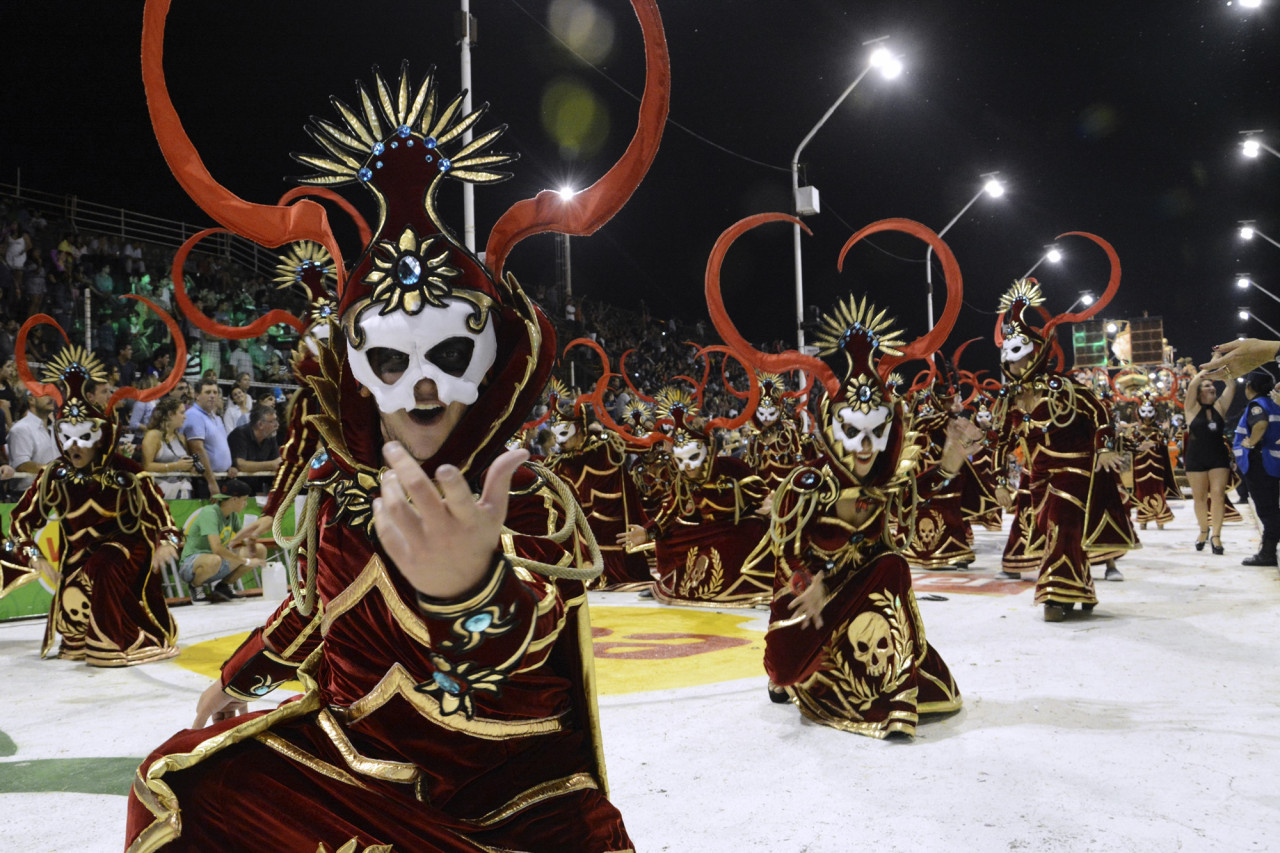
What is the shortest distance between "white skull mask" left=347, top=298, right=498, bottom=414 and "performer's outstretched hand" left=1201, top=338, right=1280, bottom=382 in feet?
17.6

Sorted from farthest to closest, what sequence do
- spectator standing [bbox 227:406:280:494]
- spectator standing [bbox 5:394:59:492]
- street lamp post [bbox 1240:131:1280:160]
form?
street lamp post [bbox 1240:131:1280:160]
spectator standing [bbox 227:406:280:494]
spectator standing [bbox 5:394:59:492]

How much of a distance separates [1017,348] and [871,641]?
365cm

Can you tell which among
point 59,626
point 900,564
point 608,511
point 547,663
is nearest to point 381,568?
point 547,663

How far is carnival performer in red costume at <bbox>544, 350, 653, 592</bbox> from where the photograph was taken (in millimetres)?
9820

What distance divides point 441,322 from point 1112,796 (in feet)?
9.93

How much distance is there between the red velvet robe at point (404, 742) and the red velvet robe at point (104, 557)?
198 inches

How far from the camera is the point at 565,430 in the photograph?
9859 millimetres

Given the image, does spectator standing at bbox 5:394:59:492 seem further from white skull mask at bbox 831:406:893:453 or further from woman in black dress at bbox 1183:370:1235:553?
woman in black dress at bbox 1183:370:1235:553

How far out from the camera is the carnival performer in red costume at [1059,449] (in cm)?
653

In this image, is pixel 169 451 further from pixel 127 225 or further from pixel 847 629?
pixel 127 225

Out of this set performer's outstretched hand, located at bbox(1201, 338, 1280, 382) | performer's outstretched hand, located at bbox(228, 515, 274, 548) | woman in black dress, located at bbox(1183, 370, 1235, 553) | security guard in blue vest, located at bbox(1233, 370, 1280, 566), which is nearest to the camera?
performer's outstretched hand, located at bbox(228, 515, 274, 548)

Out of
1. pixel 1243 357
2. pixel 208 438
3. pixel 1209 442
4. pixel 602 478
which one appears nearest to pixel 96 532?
pixel 208 438

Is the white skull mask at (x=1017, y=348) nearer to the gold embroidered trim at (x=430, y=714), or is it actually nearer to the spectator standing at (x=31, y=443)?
the gold embroidered trim at (x=430, y=714)

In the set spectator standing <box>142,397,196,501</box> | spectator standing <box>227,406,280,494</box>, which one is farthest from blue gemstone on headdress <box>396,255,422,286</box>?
spectator standing <box>227,406,280,494</box>
